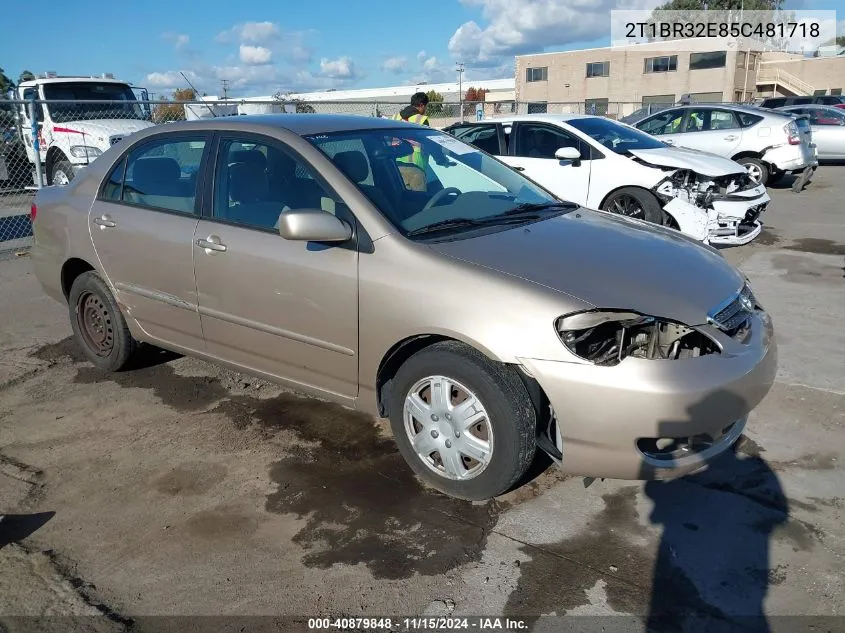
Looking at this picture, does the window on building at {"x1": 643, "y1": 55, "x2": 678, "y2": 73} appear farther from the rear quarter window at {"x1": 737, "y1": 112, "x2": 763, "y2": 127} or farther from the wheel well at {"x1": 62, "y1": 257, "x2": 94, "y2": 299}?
the wheel well at {"x1": 62, "y1": 257, "x2": 94, "y2": 299}

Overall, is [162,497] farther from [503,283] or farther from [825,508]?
[825,508]

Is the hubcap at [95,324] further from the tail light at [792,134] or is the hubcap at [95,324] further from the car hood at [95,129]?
the tail light at [792,134]

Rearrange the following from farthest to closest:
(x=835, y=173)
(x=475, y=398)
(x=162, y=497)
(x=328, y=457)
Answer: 1. (x=835, y=173)
2. (x=328, y=457)
3. (x=162, y=497)
4. (x=475, y=398)

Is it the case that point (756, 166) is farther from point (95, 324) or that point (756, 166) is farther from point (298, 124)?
point (95, 324)

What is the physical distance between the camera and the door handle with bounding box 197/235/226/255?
147 inches

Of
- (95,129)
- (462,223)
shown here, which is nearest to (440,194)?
(462,223)

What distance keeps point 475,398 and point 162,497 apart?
5.31ft

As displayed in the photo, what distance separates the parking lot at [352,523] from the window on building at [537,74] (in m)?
59.4

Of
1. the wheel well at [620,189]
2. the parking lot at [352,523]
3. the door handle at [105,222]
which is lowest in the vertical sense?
the parking lot at [352,523]

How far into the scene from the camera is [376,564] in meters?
2.78

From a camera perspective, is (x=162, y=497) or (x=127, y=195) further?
(x=127, y=195)

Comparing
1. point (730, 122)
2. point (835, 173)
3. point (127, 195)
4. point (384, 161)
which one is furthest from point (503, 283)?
point (835, 173)

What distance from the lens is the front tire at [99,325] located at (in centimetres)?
458

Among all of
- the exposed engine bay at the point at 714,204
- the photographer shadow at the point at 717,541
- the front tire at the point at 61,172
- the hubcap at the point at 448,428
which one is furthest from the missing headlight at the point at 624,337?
the front tire at the point at 61,172
